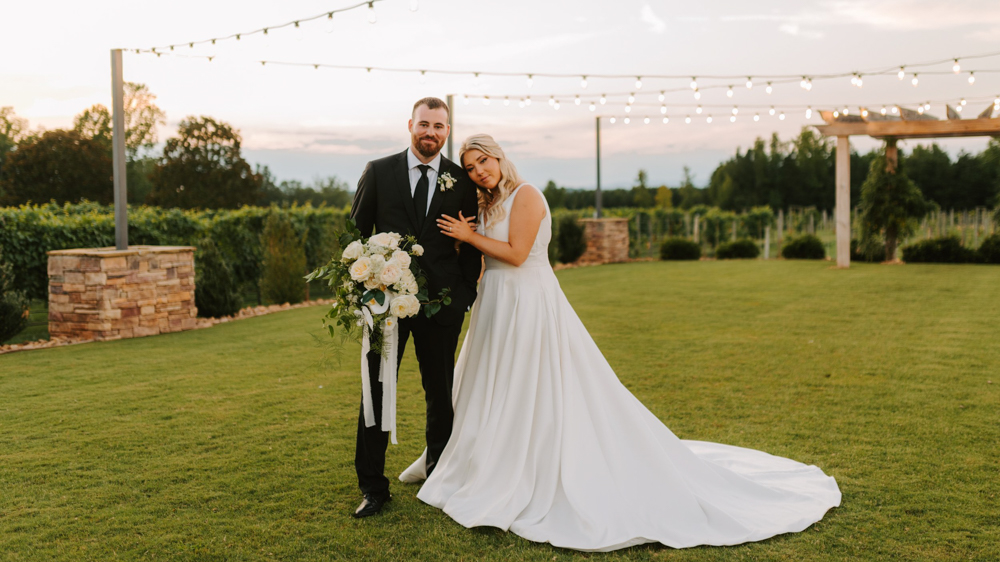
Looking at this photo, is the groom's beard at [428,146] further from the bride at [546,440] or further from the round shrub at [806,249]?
the round shrub at [806,249]

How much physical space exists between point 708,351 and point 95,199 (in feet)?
107

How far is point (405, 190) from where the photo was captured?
3.27 meters

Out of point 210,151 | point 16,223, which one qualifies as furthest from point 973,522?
point 210,151

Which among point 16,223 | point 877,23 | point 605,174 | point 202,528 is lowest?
point 202,528

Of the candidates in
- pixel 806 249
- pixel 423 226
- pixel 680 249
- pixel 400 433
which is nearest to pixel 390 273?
pixel 423 226

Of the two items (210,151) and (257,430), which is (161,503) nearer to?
(257,430)

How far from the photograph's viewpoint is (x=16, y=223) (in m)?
9.53

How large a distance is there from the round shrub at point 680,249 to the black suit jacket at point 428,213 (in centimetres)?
1730

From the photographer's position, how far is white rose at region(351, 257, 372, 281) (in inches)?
117

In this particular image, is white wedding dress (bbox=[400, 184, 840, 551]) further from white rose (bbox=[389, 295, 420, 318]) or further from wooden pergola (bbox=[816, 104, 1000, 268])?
wooden pergola (bbox=[816, 104, 1000, 268])

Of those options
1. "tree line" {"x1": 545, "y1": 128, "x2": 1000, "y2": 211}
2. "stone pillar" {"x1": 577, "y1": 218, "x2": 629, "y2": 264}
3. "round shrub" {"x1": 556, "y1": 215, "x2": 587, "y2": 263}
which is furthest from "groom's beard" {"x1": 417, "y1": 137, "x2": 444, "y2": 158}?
"tree line" {"x1": 545, "y1": 128, "x2": 1000, "y2": 211}

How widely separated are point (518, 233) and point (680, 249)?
681 inches

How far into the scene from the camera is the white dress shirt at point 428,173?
330 centimetres

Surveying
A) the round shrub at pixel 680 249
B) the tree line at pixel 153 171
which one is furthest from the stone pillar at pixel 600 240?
the tree line at pixel 153 171
